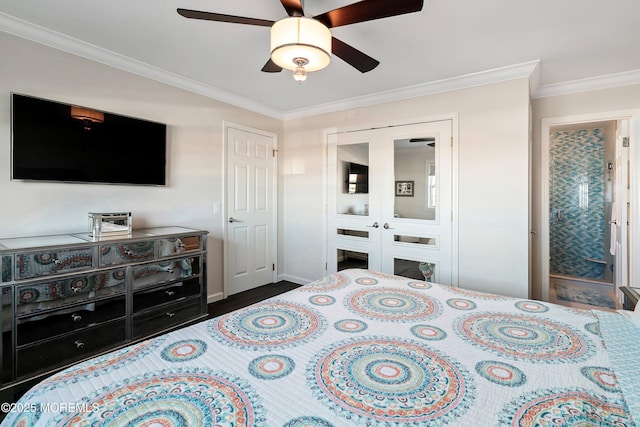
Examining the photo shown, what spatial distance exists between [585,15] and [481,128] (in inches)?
43.8

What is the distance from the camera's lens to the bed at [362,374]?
32.8 inches

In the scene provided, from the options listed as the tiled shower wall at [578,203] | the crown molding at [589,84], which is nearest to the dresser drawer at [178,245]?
the crown molding at [589,84]

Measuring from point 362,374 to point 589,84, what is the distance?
12.2 ft

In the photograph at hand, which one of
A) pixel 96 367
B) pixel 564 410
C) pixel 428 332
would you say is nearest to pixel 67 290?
pixel 96 367

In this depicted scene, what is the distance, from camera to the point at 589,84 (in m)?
3.05

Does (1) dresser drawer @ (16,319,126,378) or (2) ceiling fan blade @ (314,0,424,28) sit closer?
(2) ceiling fan blade @ (314,0,424,28)

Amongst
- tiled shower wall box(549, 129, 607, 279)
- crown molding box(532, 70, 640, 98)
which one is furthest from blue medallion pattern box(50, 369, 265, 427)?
tiled shower wall box(549, 129, 607, 279)

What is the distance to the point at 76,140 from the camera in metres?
2.42

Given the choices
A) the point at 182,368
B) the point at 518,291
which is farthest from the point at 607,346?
the point at 518,291

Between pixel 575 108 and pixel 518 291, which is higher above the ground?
pixel 575 108

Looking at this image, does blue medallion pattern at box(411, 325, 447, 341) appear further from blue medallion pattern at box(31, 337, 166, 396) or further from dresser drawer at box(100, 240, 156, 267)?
dresser drawer at box(100, 240, 156, 267)

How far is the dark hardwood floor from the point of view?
3.32 m

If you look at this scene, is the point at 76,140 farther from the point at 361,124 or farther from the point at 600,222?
the point at 600,222

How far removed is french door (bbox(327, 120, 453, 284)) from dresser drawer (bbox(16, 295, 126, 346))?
8.08 ft
